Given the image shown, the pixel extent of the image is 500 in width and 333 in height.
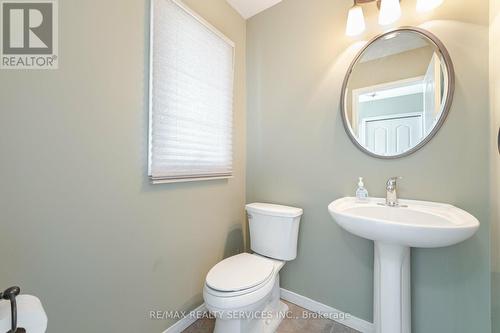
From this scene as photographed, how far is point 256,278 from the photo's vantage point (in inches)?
45.4

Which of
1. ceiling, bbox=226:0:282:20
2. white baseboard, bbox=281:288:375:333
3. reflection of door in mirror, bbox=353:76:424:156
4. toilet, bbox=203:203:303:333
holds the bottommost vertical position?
white baseboard, bbox=281:288:375:333

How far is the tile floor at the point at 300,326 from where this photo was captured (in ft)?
4.42

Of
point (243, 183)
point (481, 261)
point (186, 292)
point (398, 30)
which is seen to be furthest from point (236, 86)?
point (481, 261)

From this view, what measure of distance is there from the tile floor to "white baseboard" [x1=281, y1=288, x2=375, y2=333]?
0.11ft

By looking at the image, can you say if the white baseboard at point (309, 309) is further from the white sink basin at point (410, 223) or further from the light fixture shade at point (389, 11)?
the light fixture shade at point (389, 11)

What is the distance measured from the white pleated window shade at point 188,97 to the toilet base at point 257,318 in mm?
833

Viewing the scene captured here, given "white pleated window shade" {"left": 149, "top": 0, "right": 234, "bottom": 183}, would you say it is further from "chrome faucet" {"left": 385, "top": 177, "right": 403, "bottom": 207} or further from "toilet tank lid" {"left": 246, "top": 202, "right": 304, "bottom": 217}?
"chrome faucet" {"left": 385, "top": 177, "right": 403, "bottom": 207}

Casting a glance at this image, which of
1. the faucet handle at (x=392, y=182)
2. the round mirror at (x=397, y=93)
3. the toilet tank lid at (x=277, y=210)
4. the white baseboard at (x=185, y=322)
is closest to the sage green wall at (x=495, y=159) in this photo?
the round mirror at (x=397, y=93)

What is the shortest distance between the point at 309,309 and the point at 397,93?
5.24 feet

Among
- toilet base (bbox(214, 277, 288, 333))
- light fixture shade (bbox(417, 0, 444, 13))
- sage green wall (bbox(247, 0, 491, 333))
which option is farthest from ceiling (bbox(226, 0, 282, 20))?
toilet base (bbox(214, 277, 288, 333))

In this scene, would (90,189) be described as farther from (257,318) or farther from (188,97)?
(257,318)

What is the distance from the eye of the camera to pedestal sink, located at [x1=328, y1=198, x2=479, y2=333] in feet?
2.79

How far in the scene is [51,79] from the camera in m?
0.84

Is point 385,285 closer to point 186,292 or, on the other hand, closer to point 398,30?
point 186,292
